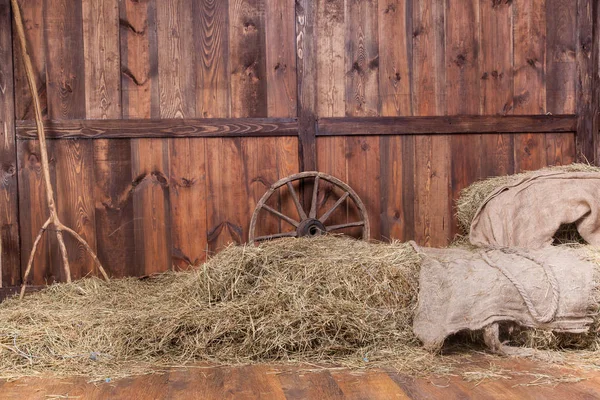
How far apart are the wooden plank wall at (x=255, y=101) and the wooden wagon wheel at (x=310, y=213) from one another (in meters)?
0.16

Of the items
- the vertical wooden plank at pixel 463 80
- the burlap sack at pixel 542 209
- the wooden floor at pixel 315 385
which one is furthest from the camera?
the vertical wooden plank at pixel 463 80

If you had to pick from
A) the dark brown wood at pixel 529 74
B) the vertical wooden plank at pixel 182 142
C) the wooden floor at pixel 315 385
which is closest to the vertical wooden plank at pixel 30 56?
the vertical wooden plank at pixel 182 142

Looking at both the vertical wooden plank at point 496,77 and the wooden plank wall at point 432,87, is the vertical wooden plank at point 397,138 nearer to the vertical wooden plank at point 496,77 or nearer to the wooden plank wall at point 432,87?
the wooden plank wall at point 432,87

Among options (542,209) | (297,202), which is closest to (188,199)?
(297,202)

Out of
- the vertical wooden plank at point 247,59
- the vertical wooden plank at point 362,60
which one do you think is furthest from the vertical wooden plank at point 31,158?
the vertical wooden plank at point 362,60

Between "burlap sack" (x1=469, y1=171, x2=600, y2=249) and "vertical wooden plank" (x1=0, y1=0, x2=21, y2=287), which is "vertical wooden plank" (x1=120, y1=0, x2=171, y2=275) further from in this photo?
"burlap sack" (x1=469, y1=171, x2=600, y2=249)

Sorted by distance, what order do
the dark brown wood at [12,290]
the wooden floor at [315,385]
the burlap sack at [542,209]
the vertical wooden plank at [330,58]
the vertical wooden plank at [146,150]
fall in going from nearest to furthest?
the wooden floor at [315,385]
the burlap sack at [542,209]
the dark brown wood at [12,290]
the vertical wooden plank at [146,150]
the vertical wooden plank at [330,58]

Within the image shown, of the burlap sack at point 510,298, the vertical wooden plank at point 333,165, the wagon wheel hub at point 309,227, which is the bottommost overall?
the burlap sack at point 510,298

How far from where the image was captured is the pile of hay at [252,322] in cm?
248

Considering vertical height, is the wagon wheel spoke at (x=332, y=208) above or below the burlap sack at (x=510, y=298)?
above

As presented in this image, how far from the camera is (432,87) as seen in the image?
4027mm

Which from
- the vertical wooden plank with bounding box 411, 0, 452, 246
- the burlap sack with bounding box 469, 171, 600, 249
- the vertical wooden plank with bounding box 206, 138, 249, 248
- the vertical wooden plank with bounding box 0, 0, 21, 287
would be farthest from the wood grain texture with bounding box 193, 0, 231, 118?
the burlap sack with bounding box 469, 171, 600, 249

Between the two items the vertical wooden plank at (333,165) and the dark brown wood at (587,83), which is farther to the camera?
the dark brown wood at (587,83)

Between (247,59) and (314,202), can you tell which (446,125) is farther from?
(247,59)
